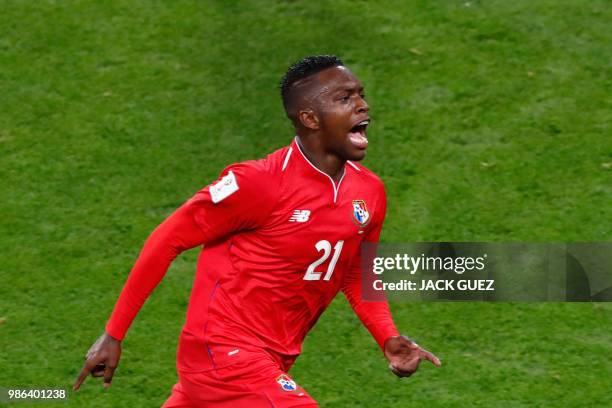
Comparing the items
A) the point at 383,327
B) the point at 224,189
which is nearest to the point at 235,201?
the point at 224,189

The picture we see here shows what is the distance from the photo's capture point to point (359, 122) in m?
6.22

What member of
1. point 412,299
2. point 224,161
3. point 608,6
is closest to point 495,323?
point 412,299

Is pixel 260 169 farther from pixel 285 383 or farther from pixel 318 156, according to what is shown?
pixel 285 383

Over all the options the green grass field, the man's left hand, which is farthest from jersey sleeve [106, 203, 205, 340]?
the green grass field

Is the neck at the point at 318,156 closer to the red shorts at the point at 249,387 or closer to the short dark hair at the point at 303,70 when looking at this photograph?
the short dark hair at the point at 303,70

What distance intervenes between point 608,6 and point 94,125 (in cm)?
522

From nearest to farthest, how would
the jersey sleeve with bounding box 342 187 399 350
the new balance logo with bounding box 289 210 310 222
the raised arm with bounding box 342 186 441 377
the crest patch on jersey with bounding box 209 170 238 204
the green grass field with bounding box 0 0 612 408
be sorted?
the crest patch on jersey with bounding box 209 170 238 204
the new balance logo with bounding box 289 210 310 222
the raised arm with bounding box 342 186 441 377
the jersey sleeve with bounding box 342 187 399 350
the green grass field with bounding box 0 0 612 408

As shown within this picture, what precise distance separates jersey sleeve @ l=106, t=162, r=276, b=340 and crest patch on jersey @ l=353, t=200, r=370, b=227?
19.2 inches

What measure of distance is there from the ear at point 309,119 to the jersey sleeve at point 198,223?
1.20 feet

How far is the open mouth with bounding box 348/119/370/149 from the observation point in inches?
245

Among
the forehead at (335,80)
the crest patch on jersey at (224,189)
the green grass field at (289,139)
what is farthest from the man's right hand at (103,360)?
the green grass field at (289,139)

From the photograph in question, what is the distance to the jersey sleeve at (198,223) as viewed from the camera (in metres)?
6.06

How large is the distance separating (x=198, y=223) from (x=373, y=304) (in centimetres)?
112

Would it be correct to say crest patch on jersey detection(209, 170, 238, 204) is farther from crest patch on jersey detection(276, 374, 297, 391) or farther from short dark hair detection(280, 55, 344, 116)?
crest patch on jersey detection(276, 374, 297, 391)
